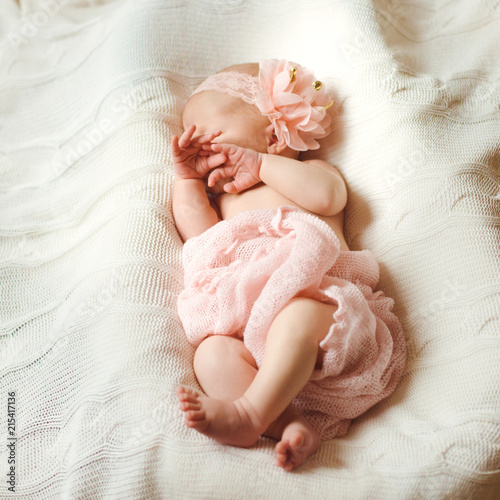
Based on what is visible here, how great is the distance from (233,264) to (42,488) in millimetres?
565

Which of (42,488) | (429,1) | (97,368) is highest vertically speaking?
(429,1)

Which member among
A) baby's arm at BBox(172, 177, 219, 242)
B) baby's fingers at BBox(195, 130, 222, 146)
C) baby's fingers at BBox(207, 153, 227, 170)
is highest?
baby's fingers at BBox(195, 130, 222, 146)

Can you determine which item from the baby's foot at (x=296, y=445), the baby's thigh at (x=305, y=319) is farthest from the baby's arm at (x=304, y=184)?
the baby's foot at (x=296, y=445)

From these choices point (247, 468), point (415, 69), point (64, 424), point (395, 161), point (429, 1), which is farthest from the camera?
point (429, 1)

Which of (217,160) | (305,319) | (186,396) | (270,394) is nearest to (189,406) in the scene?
(186,396)

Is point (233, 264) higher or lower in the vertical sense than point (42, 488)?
higher

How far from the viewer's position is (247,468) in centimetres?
93

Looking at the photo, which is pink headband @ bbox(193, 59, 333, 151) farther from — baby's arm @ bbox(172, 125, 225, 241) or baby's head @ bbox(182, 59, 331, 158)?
baby's arm @ bbox(172, 125, 225, 241)

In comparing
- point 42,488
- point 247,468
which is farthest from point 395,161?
point 42,488

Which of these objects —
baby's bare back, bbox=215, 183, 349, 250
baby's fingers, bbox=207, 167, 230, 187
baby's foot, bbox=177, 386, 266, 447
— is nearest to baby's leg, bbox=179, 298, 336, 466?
baby's foot, bbox=177, 386, 266, 447

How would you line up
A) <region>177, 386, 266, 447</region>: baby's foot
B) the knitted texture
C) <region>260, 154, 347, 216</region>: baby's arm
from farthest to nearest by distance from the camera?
<region>260, 154, 347, 216</region>: baby's arm
the knitted texture
<region>177, 386, 266, 447</region>: baby's foot

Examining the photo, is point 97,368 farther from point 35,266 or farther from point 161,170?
point 161,170

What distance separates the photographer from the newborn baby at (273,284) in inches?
37.9

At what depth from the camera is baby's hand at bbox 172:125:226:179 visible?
131 centimetres
